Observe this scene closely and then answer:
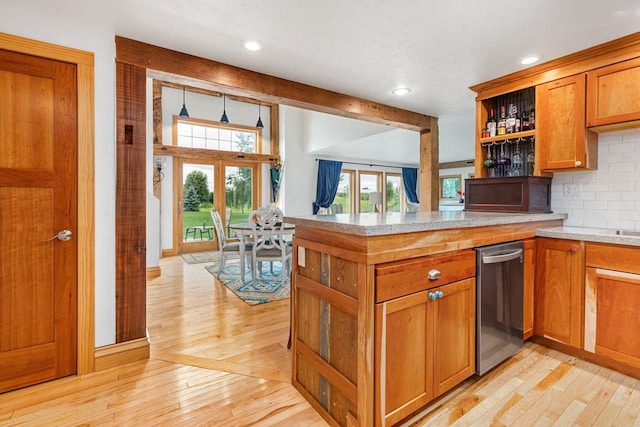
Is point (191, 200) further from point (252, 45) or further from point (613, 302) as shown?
point (613, 302)

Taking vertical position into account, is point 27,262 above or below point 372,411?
above

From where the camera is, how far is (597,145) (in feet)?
8.50

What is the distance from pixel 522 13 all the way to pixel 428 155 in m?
2.27

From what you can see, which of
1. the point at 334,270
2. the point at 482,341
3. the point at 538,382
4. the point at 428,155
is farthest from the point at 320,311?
the point at 428,155

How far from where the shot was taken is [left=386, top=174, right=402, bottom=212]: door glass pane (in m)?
9.68

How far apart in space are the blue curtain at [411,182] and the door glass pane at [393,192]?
0.61ft

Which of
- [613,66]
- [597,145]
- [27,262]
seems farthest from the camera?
[597,145]

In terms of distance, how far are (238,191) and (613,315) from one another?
6471 millimetres

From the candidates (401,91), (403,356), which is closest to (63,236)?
(403,356)

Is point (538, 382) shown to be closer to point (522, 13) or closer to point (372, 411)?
point (372, 411)

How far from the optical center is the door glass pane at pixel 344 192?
27.9 feet

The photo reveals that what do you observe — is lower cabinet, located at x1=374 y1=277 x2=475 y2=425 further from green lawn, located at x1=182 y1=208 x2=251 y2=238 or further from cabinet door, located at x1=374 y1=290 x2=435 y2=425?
green lawn, located at x1=182 y1=208 x2=251 y2=238

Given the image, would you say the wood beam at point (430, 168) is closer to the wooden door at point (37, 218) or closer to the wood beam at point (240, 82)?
the wood beam at point (240, 82)

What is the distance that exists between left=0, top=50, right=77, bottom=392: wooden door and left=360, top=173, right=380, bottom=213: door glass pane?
7467 mm
